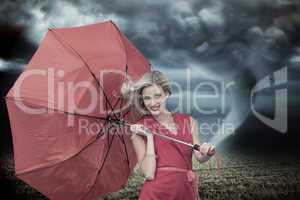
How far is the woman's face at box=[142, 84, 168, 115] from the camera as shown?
197 centimetres

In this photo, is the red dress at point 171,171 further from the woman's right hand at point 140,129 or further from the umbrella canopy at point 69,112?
the umbrella canopy at point 69,112

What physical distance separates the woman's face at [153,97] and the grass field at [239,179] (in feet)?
5.82

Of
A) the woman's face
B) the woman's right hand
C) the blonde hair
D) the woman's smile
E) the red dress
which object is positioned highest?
the blonde hair

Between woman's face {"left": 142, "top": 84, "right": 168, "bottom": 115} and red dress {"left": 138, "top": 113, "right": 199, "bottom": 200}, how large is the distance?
0.11 metres

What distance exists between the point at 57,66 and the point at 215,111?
6.70 feet

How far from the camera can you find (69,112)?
77.7 inches

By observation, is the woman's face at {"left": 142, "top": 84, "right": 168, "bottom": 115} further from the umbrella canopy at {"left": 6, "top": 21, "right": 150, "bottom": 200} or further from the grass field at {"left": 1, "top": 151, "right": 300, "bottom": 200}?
the grass field at {"left": 1, "top": 151, "right": 300, "bottom": 200}

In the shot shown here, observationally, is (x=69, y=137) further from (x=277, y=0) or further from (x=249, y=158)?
(x=277, y=0)

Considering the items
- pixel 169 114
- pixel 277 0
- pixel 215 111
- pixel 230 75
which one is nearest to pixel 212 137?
pixel 215 111

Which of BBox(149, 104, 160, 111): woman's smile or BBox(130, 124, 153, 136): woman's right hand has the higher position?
BBox(149, 104, 160, 111): woman's smile

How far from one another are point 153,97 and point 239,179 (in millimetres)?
2107

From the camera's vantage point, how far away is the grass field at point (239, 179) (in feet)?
12.1

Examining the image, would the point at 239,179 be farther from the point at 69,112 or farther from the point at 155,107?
the point at 69,112

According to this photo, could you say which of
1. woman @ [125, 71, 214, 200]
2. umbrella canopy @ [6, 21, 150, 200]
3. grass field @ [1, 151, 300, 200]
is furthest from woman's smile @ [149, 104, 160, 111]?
grass field @ [1, 151, 300, 200]
